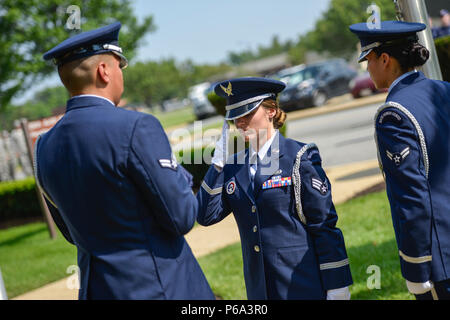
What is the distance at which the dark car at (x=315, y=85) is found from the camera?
2361 cm

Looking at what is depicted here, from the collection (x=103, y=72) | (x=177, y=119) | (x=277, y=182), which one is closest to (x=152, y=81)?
(x=177, y=119)

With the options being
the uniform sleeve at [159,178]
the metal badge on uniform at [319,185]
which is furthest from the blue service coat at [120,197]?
the metal badge on uniform at [319,185]

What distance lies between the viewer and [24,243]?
1093 centimetres

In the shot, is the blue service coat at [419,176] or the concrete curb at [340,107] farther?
the concrete curb at [340,107]

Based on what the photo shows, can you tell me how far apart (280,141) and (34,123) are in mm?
9065

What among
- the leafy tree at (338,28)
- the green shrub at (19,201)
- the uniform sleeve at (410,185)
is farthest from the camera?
the leafy tree at (338,28)

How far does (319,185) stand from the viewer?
2.73 metres

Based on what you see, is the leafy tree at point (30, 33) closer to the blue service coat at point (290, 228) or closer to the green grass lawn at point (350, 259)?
the green grass lawn at point (350, 259)

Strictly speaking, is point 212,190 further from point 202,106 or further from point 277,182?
point 202,106

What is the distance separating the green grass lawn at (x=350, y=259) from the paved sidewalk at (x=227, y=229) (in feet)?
1.41

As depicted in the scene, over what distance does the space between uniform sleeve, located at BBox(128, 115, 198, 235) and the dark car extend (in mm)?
21538

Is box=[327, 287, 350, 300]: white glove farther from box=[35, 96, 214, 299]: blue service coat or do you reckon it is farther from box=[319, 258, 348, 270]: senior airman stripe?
box=[35, 96, 214, 299]: blue service coat
